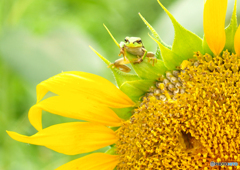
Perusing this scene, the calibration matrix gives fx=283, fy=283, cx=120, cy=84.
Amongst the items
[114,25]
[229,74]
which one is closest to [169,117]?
[229,74]

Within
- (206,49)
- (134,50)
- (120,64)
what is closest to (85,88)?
(120,64)

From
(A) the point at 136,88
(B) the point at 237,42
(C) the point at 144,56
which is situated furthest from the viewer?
(A) the point at 136,88

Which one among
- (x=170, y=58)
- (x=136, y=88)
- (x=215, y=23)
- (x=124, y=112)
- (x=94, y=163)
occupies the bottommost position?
(x=94, y=163)

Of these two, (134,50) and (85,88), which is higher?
(134,50)

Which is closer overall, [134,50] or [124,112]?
[134,50]

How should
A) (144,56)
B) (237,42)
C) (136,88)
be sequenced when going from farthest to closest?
(136,88), (144,56), (237,42)

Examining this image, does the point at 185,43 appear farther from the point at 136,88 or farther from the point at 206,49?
the point at 136,88

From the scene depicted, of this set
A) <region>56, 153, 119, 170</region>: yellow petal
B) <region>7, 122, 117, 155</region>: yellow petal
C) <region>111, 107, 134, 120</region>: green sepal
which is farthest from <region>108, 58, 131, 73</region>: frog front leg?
<region>56, 153, 119, 170</region>: yellow petal
